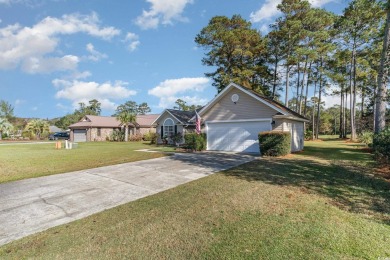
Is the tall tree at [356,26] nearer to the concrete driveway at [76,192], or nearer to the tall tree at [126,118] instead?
the concrete driveway at [76,192]

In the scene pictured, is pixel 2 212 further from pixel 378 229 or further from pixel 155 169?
pixel 378 229

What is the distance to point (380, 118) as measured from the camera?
15398mm

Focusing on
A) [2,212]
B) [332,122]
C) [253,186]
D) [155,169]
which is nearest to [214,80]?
[155,169]

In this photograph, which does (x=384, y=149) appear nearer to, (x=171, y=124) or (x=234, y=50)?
(x=171, y=124)

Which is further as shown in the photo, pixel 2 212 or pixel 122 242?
pixel 2 212

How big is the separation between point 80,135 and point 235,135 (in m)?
31.4

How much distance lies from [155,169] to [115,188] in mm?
2895

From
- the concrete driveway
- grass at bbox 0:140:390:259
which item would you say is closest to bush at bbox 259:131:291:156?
the concrete driveway

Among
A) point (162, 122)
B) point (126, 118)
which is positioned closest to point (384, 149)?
point (162, 122)

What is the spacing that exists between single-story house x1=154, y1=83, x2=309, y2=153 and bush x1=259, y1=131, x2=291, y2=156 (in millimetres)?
1792

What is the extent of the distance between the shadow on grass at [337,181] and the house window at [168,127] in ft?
53.7

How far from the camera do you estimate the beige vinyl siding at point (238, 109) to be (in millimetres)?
15641

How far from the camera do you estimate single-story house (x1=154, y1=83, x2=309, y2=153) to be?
1538 cm

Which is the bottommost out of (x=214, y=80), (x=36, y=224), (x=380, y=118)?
(x=36, y=224)
